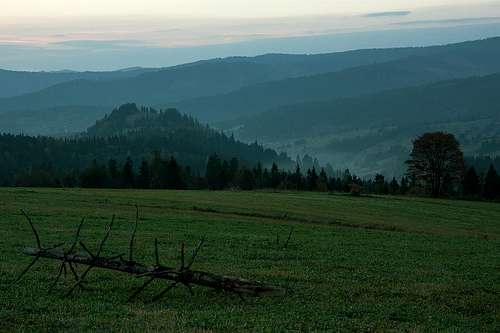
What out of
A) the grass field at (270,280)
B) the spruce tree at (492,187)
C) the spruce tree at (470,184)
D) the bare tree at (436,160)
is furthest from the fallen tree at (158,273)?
the spruce tree at (470,184)

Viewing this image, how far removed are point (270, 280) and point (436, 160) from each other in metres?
91.5

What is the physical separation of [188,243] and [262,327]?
16636mm

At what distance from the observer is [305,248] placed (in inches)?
1219

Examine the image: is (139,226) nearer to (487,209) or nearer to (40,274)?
(40,274)

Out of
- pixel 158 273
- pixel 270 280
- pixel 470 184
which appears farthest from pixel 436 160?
pixel 158 273

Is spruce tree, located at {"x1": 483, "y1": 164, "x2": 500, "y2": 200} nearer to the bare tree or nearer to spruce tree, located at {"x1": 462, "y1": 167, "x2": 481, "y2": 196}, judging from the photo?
spruce tree, located at {"x1": 462, "y1": 167, "x2": 481, "y2": 196}

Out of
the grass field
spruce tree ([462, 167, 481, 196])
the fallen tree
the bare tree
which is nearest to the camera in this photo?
the grass field

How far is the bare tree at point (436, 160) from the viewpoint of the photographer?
105500 mm

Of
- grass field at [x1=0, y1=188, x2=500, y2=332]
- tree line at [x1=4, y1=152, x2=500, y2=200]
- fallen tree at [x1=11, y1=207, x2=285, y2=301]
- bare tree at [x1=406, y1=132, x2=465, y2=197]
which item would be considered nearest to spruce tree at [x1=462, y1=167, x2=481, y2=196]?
tree line at [x1=4, y1=152, x2=500, y2=200]

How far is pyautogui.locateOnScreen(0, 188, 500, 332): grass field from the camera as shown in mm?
15273

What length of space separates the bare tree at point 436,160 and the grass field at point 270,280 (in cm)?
5814

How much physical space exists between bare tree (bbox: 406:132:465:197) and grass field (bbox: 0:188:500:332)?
58141 mm

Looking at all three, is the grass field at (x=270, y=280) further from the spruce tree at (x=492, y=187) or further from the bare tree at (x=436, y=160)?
→ the spruce tree at (x=492, y=187)

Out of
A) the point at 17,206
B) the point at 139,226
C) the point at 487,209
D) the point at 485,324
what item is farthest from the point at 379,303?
the point at 487,209
